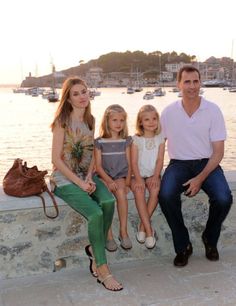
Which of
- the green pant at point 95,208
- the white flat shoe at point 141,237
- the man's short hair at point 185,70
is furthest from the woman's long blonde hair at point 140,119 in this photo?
the white flat shoe at point 141,237

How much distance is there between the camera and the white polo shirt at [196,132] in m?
3.73

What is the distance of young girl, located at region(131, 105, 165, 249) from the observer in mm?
3535

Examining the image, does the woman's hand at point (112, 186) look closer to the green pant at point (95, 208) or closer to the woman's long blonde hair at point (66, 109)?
the green pant at point (95, 208)

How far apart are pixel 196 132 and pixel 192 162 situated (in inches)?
9.5

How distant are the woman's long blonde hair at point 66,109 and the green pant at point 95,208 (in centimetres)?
48

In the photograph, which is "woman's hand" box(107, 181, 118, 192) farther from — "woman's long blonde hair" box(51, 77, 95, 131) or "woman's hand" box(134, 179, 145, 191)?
"woman's long blonde hair" box(51, 77, 95, 131)

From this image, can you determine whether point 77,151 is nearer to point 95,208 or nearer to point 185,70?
point 95,208

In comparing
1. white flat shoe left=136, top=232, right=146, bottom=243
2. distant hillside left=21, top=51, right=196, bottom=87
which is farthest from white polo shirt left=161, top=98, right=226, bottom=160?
distant hillside left=21, top=51, right=196, bottom=87

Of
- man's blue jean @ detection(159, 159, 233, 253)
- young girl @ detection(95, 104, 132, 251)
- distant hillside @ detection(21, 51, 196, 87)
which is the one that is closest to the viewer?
man's blue jean @ detection(159, 159, 233, 253)

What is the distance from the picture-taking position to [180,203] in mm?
3502

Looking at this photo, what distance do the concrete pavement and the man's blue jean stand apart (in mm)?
223

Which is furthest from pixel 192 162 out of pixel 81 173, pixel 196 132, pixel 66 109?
pixel 66 109

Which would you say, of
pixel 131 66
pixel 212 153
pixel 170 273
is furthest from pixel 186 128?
pixel 131 66

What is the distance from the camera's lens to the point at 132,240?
146 inches
